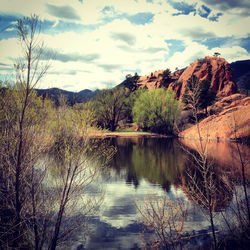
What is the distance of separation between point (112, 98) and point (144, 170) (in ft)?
150

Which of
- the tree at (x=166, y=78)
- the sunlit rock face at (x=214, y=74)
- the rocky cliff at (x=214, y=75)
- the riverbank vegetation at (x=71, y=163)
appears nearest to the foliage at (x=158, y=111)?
the riverbank vegetation at (x=71, y=163)

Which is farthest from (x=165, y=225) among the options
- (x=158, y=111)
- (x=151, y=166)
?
(x=158, y=111)

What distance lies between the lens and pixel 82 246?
8578mm

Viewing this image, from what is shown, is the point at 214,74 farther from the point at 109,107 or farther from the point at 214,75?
the point at 109,107

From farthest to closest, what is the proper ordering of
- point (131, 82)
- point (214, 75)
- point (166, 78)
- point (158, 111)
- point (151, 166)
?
point (131, 82), point (166, 78), point (214, 75), point (158, 111), point (151, 166)

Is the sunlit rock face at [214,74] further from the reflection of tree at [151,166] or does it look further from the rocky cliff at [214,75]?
the reflection of tree at [151,166]

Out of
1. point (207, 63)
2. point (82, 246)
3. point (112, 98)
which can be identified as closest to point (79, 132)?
point (82, 246)

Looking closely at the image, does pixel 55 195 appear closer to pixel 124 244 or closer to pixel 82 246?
pixel 82 246

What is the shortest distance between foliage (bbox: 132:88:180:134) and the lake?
2925cm

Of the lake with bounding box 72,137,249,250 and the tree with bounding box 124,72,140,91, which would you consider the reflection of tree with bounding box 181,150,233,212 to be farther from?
the tree with bounding box 124,72,140,91

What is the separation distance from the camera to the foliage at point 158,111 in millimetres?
56406

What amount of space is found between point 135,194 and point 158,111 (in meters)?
45.2

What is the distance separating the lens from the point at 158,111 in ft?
191

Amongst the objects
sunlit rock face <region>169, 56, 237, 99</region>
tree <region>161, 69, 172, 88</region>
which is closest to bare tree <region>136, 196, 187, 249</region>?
sunlit rock face <region>169, 56, 237, 99</region>
